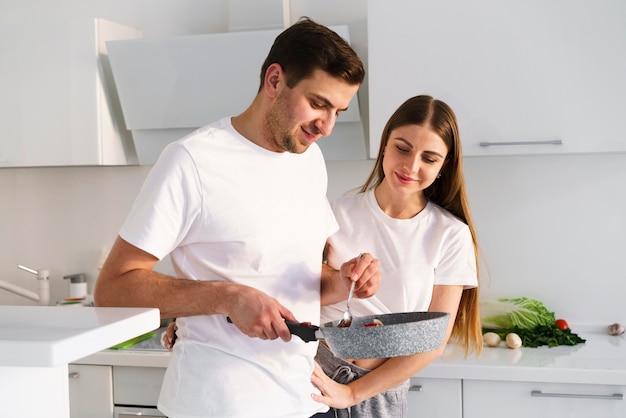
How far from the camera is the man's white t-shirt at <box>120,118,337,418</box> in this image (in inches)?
58.0

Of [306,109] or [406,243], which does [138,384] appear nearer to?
[406,243]

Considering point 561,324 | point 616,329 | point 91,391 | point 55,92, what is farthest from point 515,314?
point 55,92

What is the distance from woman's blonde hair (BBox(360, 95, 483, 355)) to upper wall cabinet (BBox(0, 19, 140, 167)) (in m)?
1.18

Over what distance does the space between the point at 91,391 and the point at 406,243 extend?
130 cm

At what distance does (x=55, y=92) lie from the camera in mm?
2838

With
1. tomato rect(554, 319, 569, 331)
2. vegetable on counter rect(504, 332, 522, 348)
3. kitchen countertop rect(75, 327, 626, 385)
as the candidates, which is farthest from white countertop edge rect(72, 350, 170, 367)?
tomato rect(554, 319, 569, 331)

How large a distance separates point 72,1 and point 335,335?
234cm

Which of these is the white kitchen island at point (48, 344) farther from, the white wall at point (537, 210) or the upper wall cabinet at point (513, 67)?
the white wall at point (537, 210)

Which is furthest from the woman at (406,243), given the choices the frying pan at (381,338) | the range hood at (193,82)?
the range hood at (193,82)

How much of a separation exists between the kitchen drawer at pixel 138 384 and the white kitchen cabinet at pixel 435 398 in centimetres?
83

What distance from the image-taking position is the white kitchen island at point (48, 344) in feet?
3.14

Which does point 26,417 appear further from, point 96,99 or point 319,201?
point 96,99

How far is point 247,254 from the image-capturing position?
1518mm

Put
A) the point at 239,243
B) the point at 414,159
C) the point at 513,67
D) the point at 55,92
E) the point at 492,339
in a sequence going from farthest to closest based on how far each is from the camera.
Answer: the point at 55,92, the point at 492,339, the point at 513,67, the point at 414,159, the point at 239,243
